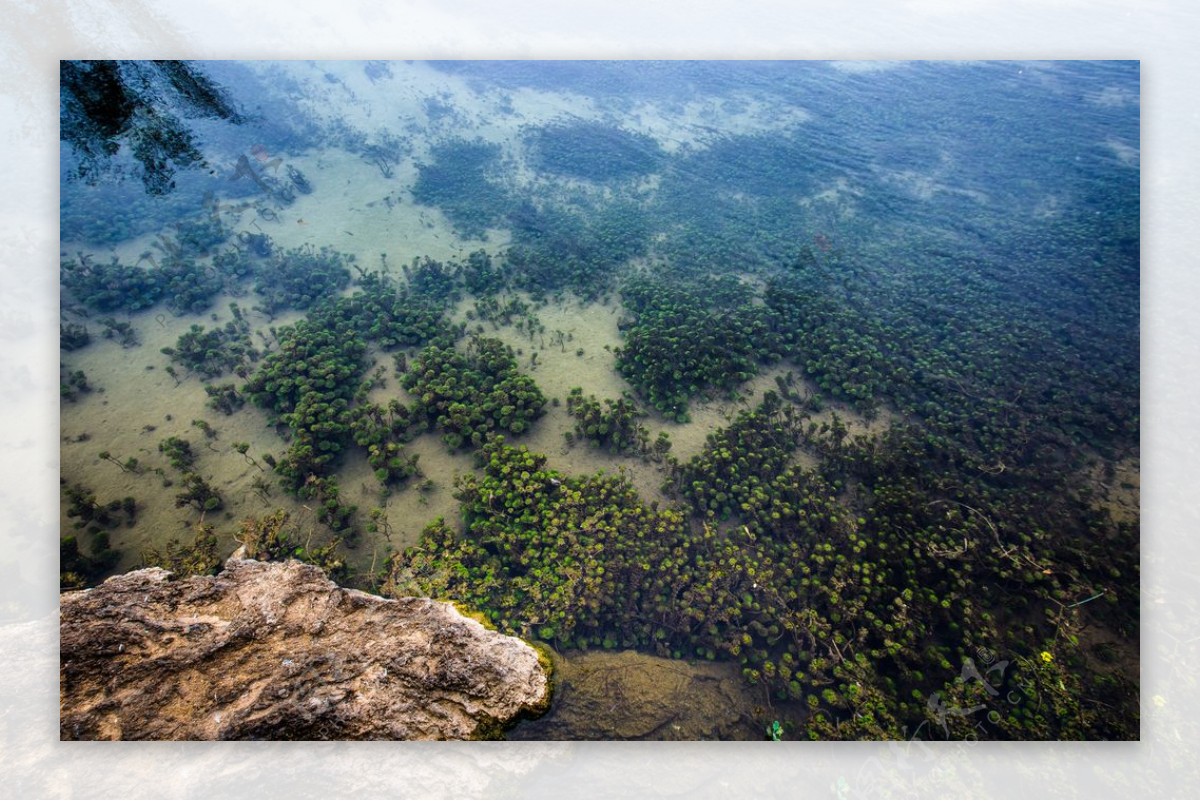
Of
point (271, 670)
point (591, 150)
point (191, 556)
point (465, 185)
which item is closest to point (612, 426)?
point (271, 670)

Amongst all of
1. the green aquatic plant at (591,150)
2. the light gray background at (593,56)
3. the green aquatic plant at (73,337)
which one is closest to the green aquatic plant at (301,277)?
the green aquatic plant at (73,337)

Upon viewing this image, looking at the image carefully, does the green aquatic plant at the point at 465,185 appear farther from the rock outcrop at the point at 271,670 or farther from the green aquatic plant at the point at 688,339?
the rock outcrop at the point at 271,670

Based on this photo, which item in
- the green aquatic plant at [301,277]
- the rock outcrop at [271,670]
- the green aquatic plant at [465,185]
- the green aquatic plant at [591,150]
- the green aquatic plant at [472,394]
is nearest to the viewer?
the rock outcrop at [271,670]

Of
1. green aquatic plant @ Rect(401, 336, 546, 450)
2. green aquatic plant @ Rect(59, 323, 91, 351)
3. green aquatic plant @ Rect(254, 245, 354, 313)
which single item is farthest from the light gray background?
green aquatic plant @ Rect(401, 336, 546, 450)

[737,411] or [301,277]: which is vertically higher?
[301,277]

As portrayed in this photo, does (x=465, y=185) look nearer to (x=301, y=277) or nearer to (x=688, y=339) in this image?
(x=301, y=277)

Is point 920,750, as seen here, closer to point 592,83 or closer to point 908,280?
point 908,280
